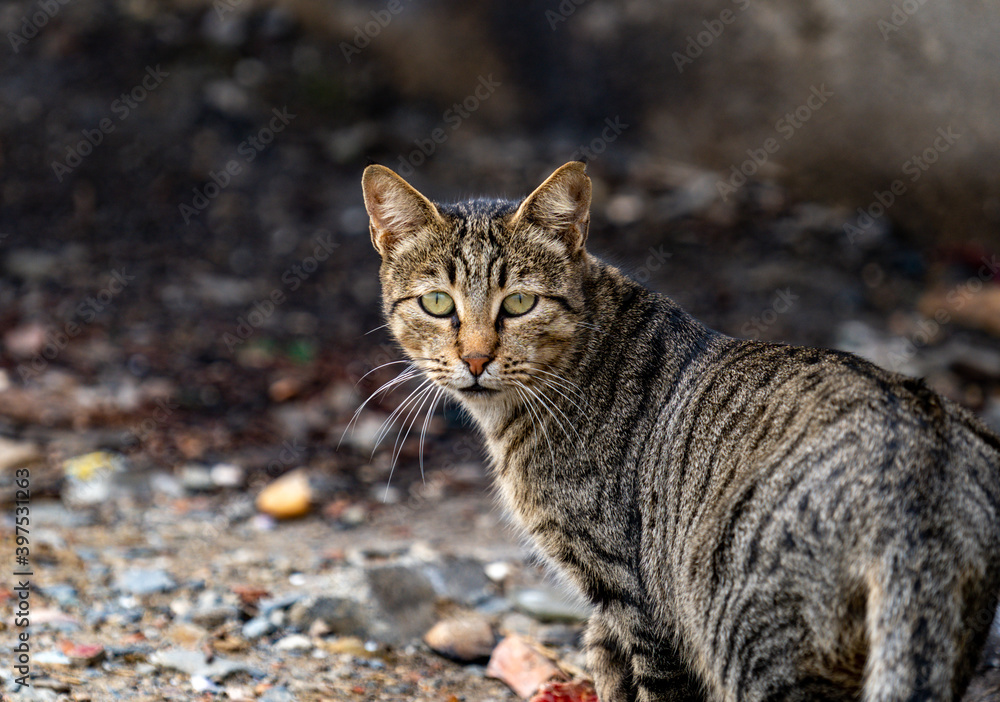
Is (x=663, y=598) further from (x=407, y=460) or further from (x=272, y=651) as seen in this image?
(x=407, y=460)

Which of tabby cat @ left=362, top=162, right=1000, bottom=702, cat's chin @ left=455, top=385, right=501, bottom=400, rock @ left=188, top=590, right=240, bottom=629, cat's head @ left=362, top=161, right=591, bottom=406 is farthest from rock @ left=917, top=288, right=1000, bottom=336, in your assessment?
rock @ left=188, top=590, right=240, bottom=629

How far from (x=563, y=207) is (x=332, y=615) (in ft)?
6.37

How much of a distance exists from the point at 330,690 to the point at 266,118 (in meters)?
6.27

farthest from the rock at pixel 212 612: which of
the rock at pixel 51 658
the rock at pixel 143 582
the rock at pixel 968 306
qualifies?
the rock at pixel 968 306

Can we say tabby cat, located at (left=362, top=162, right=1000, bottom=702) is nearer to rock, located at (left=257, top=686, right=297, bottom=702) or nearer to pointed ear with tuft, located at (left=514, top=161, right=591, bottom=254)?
pointed ear with tuft, located at (left=514, top=161, right=591, bottom=254)

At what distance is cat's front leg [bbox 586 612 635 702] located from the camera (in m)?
3.00

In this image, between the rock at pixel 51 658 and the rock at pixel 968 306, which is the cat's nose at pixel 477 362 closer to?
the rock at pixel 51 658

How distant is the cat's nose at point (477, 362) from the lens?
3.10 metres

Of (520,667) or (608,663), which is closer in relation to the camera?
(608,663)

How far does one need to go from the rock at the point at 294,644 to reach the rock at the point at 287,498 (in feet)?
4.47

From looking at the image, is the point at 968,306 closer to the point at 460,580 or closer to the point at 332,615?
the point at 460,580

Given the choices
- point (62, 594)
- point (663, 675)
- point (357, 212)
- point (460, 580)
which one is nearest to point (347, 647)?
point (460, 580)

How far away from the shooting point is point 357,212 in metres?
7.91

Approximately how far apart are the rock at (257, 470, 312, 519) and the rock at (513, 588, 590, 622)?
1.44 m
